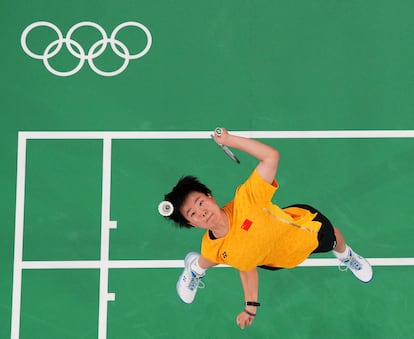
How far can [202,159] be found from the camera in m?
6.00

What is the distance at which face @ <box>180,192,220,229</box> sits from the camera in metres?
4.19

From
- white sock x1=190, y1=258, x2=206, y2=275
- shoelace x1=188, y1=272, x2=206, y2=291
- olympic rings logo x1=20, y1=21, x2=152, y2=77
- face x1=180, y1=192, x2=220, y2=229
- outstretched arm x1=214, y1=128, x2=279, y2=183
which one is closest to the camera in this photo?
outstretched arm x1=214, y1=128, x2=279, y2=183

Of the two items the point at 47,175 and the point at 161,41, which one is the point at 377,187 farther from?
the point at 47,175

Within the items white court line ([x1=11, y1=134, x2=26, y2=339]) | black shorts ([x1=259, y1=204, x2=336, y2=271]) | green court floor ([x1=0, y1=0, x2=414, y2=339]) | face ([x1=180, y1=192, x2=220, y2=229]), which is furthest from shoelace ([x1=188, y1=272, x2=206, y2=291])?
white court line ([x1=11, y1=134, x2=26, y2=339])

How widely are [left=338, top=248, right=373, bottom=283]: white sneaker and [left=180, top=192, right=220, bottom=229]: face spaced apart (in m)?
1.92

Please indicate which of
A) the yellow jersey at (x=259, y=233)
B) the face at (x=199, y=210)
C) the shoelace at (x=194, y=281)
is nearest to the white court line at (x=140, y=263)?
the shoelace at (x=194, y=281)

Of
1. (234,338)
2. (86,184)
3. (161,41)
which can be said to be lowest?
(234,338)

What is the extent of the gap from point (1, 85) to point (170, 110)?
6.44ft

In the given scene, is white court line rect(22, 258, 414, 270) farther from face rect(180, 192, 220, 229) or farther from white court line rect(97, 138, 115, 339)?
face rect(180, 192, 220, 229)

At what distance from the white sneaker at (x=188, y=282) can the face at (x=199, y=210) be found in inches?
49.7

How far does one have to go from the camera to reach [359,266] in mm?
5535

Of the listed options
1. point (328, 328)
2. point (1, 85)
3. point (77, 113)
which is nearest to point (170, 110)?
point (77, 113)

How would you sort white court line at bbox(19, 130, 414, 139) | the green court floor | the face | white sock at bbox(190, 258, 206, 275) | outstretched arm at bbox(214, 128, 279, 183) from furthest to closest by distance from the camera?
white court line at bbox(19, 130, 414, 139)
the green court floor
white sock at bbox(190, 258, 206, 275)
the face
outstretched arm at bbox(214, 128, 279, 183)

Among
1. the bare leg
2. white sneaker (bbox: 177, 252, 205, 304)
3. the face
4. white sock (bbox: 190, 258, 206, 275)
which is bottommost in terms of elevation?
white sneaker (bbox: 177, 252, 205, 304)
